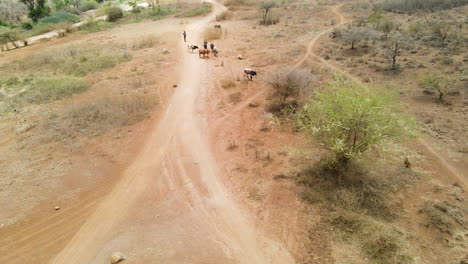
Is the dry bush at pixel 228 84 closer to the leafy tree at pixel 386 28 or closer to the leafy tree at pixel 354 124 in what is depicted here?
the leafy tree at pixel 354 124

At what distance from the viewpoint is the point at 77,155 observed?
484 inches

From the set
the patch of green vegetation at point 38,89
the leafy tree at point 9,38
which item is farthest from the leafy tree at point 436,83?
the leafy tree at point 9,38

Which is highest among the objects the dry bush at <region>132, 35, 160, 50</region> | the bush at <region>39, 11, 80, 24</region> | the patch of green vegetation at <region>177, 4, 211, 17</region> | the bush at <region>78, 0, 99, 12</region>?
the bush at <region>78, 0, 99, 12</region>

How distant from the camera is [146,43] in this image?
30.1m

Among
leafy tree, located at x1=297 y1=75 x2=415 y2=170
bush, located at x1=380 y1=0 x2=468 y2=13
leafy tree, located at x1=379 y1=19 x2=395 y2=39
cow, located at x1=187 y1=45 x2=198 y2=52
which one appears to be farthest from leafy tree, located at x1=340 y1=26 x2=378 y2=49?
leafy tree, located at x1=297 y1=75 x2=415 y2=170

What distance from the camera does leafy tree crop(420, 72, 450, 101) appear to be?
49.4 ft

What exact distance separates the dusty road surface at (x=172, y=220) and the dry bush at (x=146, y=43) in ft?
66.7

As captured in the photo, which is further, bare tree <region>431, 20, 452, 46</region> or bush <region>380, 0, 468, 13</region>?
bush <region>380, 0, 468, 13</region>

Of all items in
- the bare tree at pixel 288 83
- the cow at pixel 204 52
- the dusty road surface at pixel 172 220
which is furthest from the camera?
the cow at pixel 204 52

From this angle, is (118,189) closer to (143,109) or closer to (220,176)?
(220,176)

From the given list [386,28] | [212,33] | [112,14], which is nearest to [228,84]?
[212,33]

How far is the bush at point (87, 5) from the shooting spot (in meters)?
59.8

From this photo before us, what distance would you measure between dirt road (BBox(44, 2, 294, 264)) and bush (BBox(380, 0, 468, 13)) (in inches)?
1390

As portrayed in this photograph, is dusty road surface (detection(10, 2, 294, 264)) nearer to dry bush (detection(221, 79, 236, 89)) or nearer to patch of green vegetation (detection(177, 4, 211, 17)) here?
dry bush (detection(221, 79, 236, 89))
